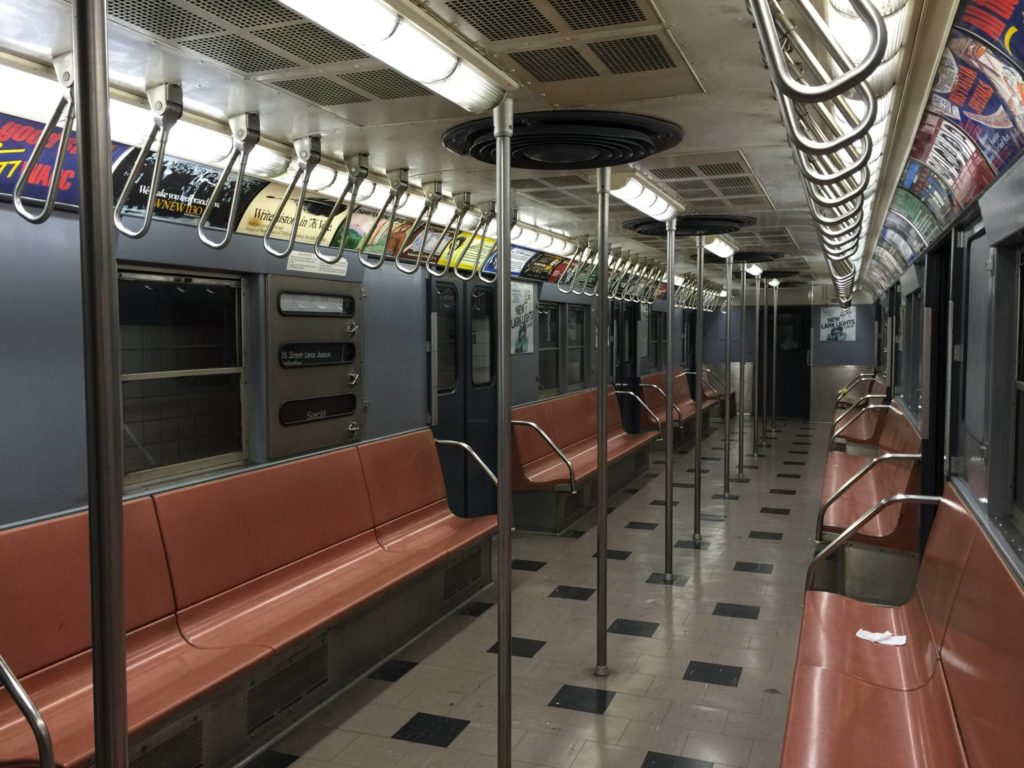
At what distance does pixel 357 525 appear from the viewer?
15.2 feet

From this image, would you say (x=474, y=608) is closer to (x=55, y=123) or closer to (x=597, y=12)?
(x=55, y=123)

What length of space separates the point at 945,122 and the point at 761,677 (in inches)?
99.3

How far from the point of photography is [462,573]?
16.8ft

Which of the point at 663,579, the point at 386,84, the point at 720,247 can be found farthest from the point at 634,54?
the point at 720,247

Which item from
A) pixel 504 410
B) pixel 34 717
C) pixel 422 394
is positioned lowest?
pixel 34 717

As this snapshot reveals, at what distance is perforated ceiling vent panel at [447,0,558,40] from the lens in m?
2.31

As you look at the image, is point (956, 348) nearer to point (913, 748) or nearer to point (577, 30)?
point (913, 748)

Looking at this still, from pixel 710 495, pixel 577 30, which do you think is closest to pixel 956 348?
pixel 577 30

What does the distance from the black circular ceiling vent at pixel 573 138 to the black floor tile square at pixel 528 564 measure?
307 cm

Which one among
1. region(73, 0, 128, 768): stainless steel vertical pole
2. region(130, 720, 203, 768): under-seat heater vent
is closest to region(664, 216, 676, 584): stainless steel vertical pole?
region(130, 720, 203, 768): under-seat heater vent

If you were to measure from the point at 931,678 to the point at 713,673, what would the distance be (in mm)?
1375

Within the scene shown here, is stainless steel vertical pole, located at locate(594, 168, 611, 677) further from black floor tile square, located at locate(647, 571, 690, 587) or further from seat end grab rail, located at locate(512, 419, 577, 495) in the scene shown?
seat end grab rail, located at locate(512, 419, 577, 495)

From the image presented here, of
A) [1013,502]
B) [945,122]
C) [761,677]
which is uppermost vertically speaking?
[945,122]

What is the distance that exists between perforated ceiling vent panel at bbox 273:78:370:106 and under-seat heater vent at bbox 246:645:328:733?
2.22 metres
